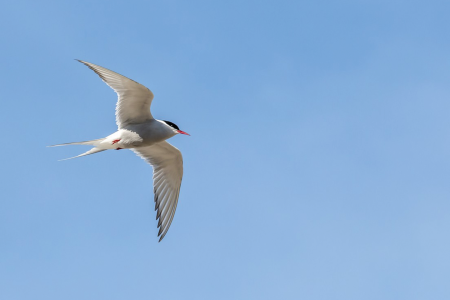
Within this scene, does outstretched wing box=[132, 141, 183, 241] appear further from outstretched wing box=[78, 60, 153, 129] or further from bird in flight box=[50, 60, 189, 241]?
outstretched wing box=[78, 60, 153, 129]

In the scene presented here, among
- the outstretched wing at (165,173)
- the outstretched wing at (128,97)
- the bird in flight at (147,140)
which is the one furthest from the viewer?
the outstretched wing at (165,173)

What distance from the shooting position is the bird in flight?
34.2ft

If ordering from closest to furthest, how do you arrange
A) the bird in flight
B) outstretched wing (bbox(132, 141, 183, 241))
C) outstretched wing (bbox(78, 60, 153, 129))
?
outstretched wing (bbox(78, 60, 153, 129))
the bird in flight
outstretched wing (bbox(132, 141, 183, 241))

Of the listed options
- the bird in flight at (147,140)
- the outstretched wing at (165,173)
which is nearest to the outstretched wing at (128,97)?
the bird in flight at (147,140)

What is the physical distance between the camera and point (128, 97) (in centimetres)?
1059

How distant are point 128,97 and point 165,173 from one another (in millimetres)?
2287

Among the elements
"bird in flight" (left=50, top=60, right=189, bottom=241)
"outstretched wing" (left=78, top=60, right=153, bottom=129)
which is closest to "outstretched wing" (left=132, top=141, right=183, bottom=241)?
"bird in flight" (left=50, top=60, right=189, bottom=241)

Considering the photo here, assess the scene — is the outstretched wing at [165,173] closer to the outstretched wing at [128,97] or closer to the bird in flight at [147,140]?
the bird in flight at [147,140]

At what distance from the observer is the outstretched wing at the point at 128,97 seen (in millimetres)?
10109

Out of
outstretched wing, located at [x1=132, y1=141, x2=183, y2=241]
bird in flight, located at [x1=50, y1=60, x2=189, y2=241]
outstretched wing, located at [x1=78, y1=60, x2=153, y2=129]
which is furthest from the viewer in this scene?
outstretched wing, located at [x1=132, y1=141, x2=183, y2=241]

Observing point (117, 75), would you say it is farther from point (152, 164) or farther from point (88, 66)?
point (152, 164)

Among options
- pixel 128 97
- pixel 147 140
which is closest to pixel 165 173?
pixel 147 140

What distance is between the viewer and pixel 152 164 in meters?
12.3

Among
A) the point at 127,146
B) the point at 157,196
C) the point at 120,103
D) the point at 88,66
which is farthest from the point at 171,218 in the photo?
the point at 88,66
